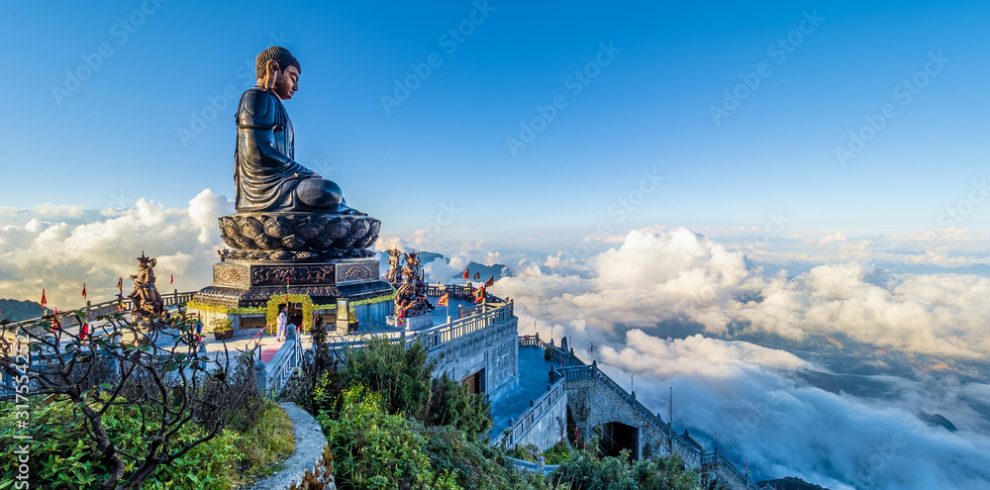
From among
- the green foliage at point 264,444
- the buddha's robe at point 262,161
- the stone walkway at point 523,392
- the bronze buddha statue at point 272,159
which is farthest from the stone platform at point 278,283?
the green foliage at point 264,444

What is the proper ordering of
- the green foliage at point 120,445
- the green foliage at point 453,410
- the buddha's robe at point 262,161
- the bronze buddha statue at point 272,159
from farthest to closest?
the buddha's robe at point 262,161 → the bronze buddha statue at point 272,159 → the green foliage at point 453,410 → the green foliage at point 120,445

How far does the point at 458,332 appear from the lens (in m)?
16.2

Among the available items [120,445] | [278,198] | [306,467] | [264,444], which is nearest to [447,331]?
[278,198]

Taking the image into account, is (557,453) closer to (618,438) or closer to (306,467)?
(618,438)

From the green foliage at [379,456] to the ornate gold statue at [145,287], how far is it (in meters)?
10.9

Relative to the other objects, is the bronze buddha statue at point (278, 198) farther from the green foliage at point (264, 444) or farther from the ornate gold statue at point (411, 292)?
the green foliage at point (264, 444)

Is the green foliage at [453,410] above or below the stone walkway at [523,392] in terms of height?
above

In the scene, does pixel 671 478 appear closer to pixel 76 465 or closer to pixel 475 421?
pixel 475 421

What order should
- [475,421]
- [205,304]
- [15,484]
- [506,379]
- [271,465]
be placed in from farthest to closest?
[506,379], [205,304], [475,421], [271,465], [15,484]

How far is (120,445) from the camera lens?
13.3 feet

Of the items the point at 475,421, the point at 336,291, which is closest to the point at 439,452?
the point at 475,421

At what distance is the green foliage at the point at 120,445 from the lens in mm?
3592

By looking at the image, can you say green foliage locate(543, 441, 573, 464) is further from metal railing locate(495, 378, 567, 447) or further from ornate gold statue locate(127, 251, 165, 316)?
ornate gold statue locate(127, 251, 165, 316)

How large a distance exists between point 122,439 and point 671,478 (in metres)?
9.68
